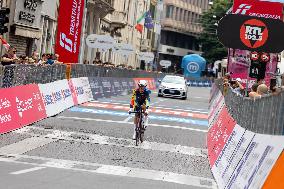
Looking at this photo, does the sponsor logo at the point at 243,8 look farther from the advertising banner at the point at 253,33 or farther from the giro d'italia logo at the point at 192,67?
the giro d'italia logo at the point at 192,67

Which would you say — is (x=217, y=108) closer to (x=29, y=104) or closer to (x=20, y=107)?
(x=29, y=104)

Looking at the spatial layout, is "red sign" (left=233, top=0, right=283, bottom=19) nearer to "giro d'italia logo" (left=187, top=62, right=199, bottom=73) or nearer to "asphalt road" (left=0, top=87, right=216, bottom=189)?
"asphalt road" (left=0, top=87, right=216, bottom=189)

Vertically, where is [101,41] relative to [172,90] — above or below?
above

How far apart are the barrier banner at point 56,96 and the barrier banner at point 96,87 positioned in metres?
5.79

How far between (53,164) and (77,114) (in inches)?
467

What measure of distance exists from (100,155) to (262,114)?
5.44 m

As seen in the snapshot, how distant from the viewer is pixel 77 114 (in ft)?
82.6

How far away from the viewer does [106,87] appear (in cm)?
3769

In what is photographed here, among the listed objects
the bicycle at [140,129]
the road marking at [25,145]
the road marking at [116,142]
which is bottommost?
the road marking at [116,142]

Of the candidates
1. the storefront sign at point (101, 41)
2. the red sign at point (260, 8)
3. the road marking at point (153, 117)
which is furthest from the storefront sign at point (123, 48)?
the red sign at point (260, 8)

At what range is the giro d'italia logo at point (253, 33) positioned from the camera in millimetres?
16344

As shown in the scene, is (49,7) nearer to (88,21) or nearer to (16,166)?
(88,21)

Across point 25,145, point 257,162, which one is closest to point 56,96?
point 25,145

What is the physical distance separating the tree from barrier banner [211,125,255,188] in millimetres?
100363
